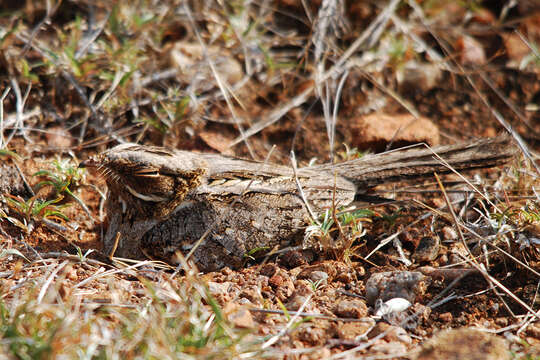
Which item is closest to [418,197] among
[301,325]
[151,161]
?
[301,325]

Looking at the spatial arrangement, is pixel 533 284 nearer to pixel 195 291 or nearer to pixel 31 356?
pixel 195 291

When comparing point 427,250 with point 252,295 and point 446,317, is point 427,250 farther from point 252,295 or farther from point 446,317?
point 252,295

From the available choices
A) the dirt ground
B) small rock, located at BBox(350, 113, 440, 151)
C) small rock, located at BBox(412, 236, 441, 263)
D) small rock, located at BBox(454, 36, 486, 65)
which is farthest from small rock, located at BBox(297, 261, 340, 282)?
small rock, located at BBox(454, 36, 486, 65)

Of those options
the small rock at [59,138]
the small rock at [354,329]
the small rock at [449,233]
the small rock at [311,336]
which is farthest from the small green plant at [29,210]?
the small rock at [449,233]

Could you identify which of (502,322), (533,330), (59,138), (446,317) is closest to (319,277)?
(446,317)

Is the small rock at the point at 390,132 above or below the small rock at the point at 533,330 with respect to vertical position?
above

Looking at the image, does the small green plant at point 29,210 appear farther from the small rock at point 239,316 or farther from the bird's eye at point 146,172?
the small rock at point 239,316
